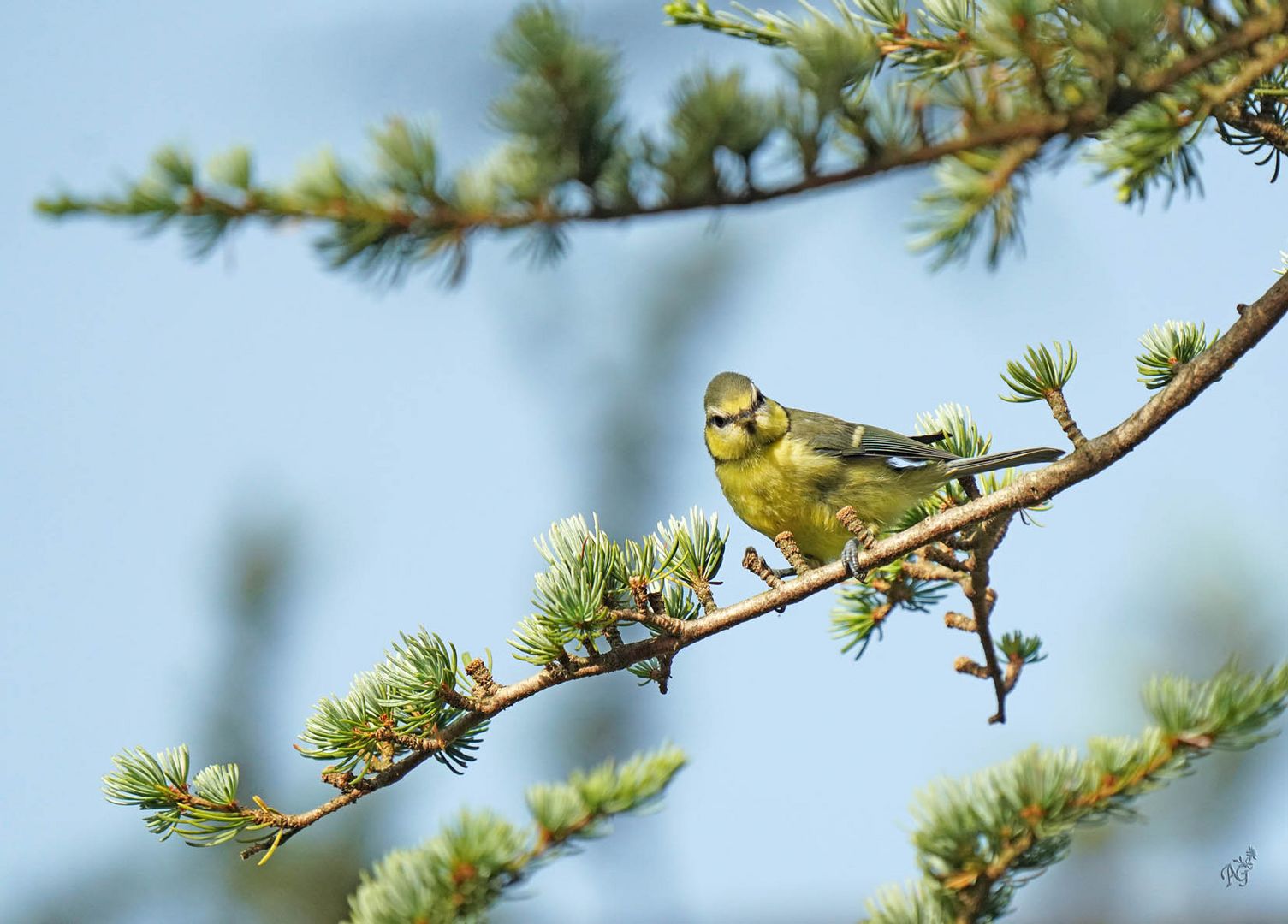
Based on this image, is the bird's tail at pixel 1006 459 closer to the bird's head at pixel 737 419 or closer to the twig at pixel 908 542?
the twig at pixel 908 542

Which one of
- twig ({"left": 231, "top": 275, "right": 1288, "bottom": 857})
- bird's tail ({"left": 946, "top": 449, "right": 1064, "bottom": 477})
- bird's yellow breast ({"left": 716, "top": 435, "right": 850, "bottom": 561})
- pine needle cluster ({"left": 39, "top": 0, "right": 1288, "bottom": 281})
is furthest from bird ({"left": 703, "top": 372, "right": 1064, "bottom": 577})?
pine needle cluster ({"left": 39, "top": 0, "right": 1288, "bottom": 281})

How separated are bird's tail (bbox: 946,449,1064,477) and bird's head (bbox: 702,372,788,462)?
3.84 ft

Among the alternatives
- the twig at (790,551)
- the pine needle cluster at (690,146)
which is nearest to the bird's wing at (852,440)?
the twig at (790,551)

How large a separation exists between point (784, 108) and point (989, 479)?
2383 mm

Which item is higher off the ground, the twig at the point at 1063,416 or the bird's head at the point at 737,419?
the bird's head at the point at 737,419

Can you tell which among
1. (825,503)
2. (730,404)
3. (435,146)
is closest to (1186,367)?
(435,146)

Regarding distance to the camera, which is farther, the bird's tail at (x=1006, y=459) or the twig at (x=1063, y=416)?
the bird's tail at (x=1006, y=459)

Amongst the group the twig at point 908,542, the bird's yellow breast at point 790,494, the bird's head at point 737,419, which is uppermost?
the bird's head at point 737,419

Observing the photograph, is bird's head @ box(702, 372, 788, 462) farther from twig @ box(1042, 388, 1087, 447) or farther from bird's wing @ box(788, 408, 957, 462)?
twig @ box(1042, 388, 1087, 447)

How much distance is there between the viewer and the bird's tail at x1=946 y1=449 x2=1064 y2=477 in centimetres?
352

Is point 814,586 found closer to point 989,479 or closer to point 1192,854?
point 989,479

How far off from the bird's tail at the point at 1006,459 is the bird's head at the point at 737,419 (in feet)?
3.84

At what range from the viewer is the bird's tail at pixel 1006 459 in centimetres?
352

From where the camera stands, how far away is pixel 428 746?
2.23 meters
